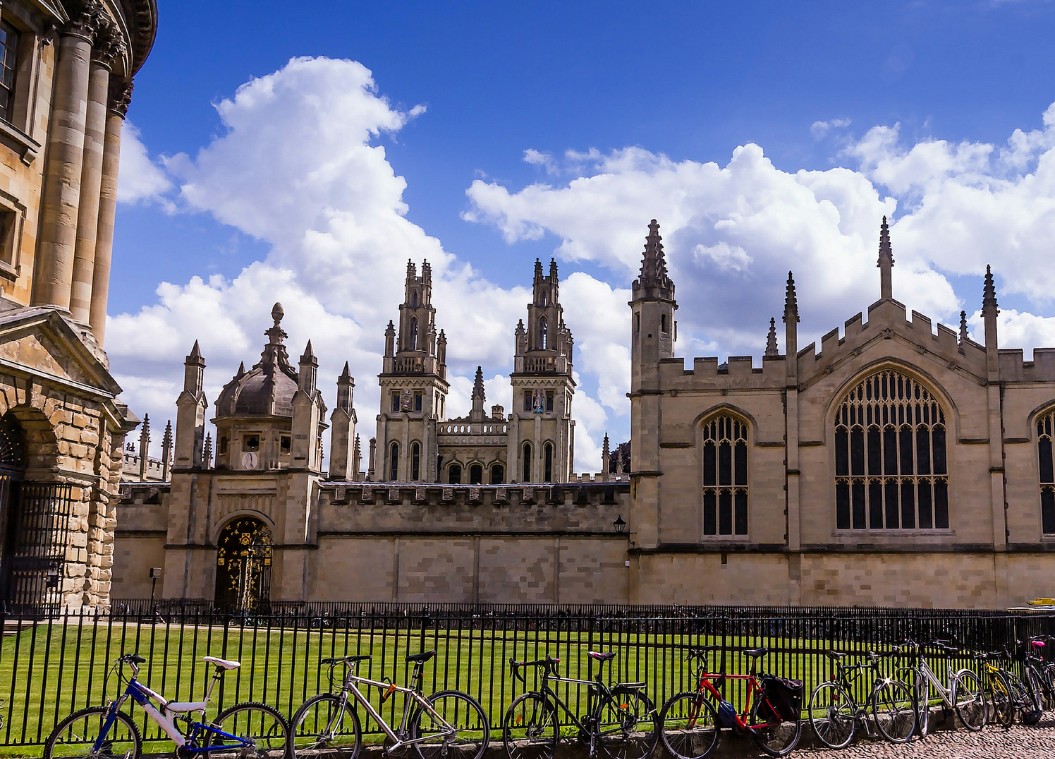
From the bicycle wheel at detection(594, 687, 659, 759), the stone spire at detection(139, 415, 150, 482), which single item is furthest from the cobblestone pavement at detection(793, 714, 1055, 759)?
the stone spire at detection(139, 415, 150, 482)

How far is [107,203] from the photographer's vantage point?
22703mm

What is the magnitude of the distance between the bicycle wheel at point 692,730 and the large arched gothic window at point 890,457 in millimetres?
22075

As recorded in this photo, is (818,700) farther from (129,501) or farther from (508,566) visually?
(129,501)

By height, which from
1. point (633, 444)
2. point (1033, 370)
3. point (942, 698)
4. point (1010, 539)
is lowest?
point (942, 698)

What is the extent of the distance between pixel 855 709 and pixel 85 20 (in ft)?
57.6

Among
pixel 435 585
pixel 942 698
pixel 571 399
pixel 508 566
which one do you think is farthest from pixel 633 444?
pixel 571 399

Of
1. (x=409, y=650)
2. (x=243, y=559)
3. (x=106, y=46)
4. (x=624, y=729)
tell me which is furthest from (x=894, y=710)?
(x=243, y=559)

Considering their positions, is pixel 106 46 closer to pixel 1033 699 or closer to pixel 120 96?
pixel 120 96

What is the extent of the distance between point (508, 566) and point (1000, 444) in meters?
14.8

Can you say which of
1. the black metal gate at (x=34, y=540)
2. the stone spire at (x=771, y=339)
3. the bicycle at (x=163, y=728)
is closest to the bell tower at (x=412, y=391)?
the stone spire at (x=771, y=339)

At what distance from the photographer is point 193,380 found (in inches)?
1393

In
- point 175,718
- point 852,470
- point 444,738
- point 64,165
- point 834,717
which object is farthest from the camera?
point 852,470

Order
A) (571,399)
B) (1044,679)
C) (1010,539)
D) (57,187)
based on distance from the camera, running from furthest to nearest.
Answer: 1. (571,399)
2. (1010,539)
3. (57,187)
4. (1044,679)

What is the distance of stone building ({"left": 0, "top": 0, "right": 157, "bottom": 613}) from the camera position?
1827 centimetres
